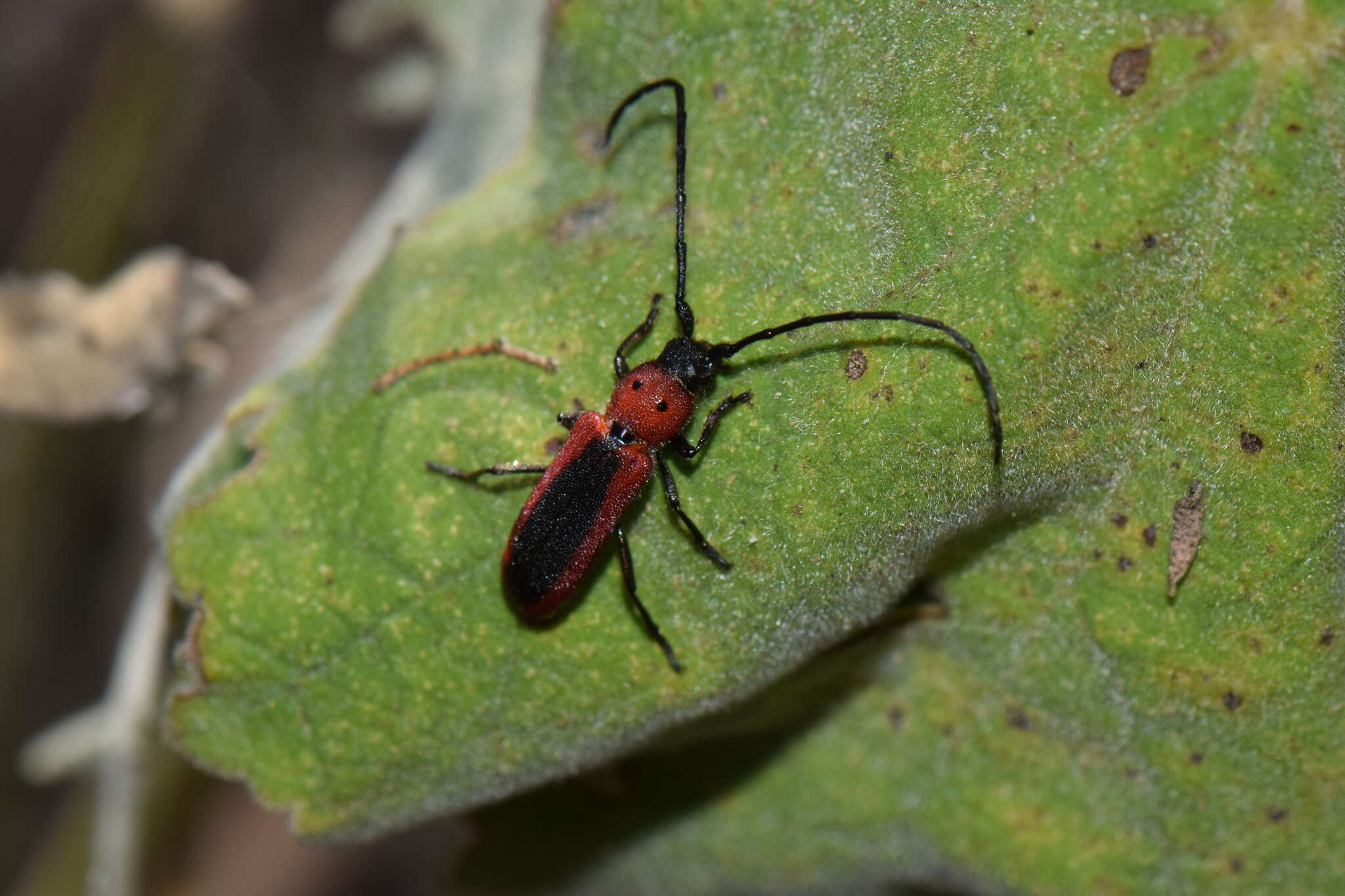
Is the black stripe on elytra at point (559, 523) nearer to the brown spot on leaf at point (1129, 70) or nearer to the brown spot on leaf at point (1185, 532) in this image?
the brown spot on leaf at point (1185, 532)

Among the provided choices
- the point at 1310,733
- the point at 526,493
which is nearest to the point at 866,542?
the point at 526,493

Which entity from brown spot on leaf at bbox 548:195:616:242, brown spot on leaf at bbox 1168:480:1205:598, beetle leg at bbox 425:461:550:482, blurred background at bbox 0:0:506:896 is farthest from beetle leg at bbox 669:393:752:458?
blurred background at bbox 0:0:506:896

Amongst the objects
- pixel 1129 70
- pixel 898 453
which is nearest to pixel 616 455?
pixel 898 453

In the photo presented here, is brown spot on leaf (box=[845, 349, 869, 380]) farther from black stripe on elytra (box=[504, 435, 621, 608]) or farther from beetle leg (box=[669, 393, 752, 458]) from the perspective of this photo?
black stripe on elytra (box=[504, 435, 621, 608])

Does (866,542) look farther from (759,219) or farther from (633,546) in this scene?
(759,219)

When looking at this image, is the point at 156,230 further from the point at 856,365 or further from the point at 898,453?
the point at 898,453
